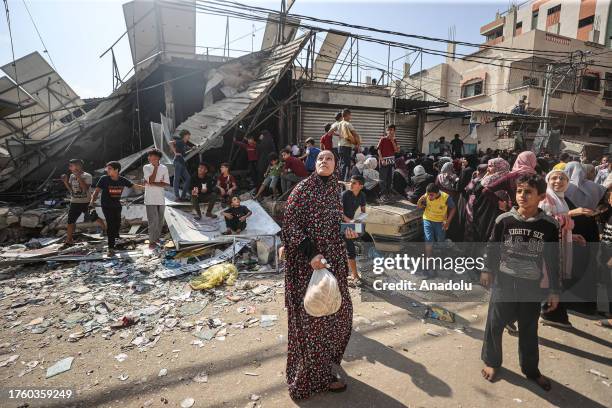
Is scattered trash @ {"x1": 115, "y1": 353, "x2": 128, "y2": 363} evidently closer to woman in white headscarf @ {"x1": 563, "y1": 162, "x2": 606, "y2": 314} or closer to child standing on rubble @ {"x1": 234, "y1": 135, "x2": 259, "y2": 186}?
woman in white headscarf @ {"x1": 563, "y1": 162, "x2": 606, "y2": 314}

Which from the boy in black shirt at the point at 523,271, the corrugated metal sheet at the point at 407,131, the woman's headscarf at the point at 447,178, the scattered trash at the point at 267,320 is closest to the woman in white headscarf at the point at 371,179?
the woman's headscarf at the point at 447,178

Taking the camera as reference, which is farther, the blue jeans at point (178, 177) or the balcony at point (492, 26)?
the balcony at point (492, 26)

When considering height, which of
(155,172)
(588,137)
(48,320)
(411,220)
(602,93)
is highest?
(602,93)

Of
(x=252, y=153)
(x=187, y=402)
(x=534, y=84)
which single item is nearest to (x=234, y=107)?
(x=252, y=153)

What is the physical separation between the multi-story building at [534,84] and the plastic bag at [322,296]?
48.7 ft

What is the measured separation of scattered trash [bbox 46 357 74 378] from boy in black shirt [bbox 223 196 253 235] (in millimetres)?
3196

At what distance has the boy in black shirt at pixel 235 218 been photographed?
5926mm

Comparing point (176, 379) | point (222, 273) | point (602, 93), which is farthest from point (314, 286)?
point (602, 93)

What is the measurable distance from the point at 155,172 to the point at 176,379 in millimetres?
4093

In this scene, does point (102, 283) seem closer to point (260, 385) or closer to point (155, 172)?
point (155, 172)

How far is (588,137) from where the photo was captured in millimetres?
21797

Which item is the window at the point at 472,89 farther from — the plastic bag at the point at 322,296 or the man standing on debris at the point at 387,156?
the plastic bag at the point at 322,296

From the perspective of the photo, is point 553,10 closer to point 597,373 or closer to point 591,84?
point 591,84

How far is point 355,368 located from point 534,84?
77.4ft
